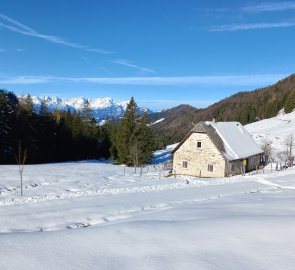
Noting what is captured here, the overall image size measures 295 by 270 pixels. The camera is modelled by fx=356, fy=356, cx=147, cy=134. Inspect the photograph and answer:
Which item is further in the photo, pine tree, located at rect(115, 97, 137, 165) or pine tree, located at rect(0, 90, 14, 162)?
pine tree, located at rect(115, 97, 137, 165)

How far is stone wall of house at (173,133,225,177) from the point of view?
1554 inches

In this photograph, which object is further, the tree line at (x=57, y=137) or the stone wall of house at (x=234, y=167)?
the tree line at (x=57, y=137)

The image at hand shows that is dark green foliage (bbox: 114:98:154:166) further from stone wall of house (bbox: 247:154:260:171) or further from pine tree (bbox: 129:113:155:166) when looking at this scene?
stone wall of house (bbox: 247:154:260:171)

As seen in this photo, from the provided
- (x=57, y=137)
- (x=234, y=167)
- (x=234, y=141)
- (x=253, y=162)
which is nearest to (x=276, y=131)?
(x=253, y=162)

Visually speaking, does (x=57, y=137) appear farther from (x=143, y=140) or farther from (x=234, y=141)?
(x=234, y=141)

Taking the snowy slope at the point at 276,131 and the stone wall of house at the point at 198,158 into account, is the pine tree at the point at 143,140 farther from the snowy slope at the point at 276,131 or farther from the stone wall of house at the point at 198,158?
the snowy slope at the point at 276,131

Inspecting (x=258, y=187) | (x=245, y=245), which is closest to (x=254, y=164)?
(x=258, y=187)

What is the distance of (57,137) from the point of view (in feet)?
207

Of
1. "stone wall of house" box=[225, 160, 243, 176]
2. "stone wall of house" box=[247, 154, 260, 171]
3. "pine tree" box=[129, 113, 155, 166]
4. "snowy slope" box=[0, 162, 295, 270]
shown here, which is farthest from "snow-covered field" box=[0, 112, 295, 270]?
"pine tree" box=[129, 113, 155, 166]

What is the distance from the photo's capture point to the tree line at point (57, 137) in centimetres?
5303

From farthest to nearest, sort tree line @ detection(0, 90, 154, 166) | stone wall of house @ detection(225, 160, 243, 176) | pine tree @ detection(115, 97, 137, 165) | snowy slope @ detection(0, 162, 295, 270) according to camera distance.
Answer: pine tree @ detection(115, 97, 137, 165) → tree line @ detection(0, 90, 154, 166) → stone wall of house @ detection(225, 160, 243, 176) → snowy slope @ detection(0, 162, 295, 270)

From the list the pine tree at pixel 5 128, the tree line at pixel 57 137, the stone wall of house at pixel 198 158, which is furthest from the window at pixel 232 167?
the pine tree at pixel 5 128

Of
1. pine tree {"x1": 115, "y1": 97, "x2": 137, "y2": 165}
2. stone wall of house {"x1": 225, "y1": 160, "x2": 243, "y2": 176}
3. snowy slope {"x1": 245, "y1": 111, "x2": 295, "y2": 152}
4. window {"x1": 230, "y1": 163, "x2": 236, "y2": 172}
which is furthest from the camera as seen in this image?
snowy slope {"x1": 245, "y1": 111, "x2": 295, "y2": 152}

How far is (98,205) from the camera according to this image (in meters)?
16.3
